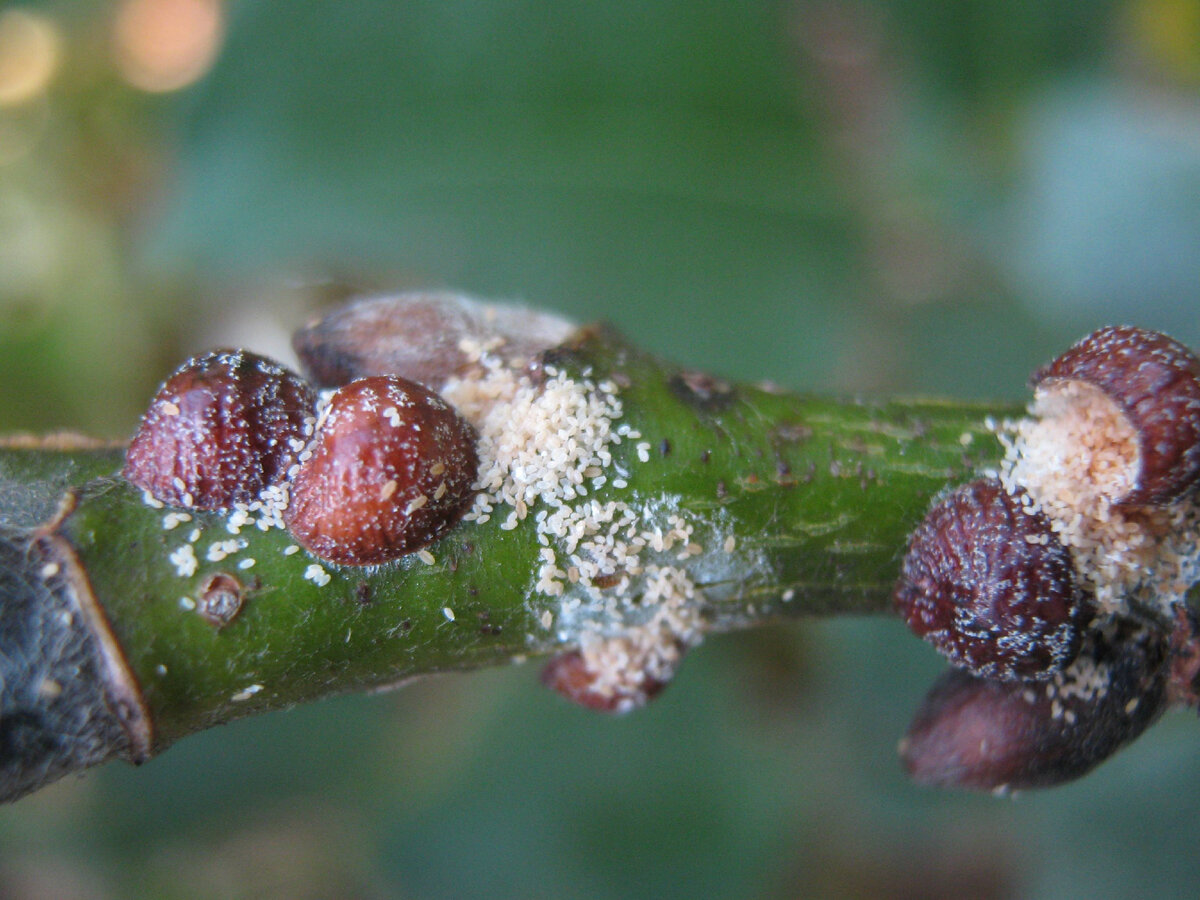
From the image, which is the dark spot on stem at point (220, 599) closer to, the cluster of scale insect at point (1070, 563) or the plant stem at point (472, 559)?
the plant stem at point (472, 559)

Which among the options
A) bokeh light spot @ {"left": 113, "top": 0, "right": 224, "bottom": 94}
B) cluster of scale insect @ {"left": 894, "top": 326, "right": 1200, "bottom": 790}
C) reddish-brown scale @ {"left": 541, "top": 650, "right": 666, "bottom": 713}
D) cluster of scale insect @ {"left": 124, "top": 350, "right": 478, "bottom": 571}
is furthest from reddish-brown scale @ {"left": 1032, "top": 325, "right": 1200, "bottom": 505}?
bokeh light spot @ {"left": 113, "top": 0, "right": 224, "bottom": 94}

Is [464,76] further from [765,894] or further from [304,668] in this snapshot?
[765,894]

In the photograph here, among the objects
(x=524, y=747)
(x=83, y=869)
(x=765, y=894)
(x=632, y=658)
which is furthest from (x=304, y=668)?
(x=83, y=869)

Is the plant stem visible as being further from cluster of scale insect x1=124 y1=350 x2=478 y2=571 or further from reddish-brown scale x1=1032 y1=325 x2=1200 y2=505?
reddish-brown scale x1=1032 y1=325 x2=1200 y2=505

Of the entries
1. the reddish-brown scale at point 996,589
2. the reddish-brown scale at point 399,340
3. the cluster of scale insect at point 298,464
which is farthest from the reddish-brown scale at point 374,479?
the reddish-brown scale at point 996,589

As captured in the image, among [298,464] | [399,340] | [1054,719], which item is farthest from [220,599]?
[1054,719]

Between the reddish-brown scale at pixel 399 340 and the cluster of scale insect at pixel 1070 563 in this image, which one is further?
the reddish-brown scale at pixel 399 340
